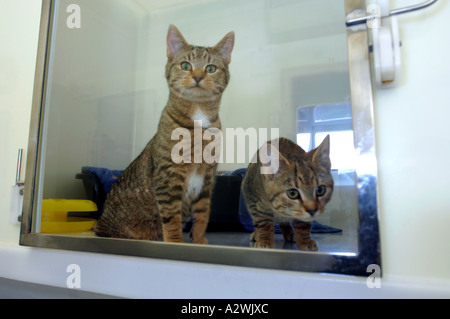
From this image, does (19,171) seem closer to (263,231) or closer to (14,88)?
(14,88)

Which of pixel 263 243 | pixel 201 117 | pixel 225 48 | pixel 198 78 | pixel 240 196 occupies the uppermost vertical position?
pixel 225 48

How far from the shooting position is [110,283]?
0.53m

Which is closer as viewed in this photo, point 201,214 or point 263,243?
point 263,243

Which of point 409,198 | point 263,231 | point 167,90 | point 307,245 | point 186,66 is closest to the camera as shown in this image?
point 409,198

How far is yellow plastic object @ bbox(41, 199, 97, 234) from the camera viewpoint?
0.72 metres

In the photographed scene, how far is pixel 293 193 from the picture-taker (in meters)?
0.60

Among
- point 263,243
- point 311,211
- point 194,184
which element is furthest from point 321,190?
point 194,184

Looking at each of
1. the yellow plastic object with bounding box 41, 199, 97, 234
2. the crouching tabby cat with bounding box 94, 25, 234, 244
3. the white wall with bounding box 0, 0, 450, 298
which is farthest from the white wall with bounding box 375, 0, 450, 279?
the yellow plastic object with bounding box 41, 199, 97, 234

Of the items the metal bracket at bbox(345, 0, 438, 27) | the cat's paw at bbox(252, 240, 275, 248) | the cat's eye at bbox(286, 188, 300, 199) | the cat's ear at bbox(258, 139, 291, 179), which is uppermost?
the metal bracket at bbox(345, 0, 438, 27)

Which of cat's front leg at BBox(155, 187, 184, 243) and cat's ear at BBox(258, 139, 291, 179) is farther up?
cat's ear at BBox(258, 139, 291, 179)

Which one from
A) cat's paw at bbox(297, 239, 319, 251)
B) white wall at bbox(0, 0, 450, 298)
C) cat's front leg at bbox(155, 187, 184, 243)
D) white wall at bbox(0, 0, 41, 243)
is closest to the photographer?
white wall at bbox(0, 0, 450, 298)

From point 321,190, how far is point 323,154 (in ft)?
0.28

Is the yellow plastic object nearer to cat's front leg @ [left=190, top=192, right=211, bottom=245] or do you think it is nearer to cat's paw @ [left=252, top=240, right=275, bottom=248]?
cat's front leg @ [left=190, top=192, right=211, bottom=245]
